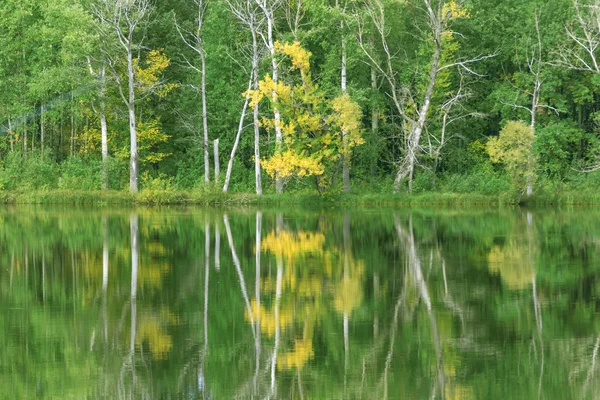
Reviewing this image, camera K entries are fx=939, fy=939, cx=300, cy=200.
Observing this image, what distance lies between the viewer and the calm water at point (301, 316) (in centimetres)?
1073

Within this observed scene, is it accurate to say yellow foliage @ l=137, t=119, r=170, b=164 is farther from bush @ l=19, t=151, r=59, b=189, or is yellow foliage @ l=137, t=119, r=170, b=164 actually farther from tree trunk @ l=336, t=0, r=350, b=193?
tree trunk @ l=336, t=0, r=350, b=193

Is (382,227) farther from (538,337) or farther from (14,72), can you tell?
(14,72)

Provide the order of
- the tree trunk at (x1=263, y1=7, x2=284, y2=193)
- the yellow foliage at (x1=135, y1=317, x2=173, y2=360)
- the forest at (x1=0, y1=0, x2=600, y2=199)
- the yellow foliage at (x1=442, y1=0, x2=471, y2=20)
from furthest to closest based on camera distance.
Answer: the forest at (x1=0, y1=0, x2=600, y2=199) < the tree trunk at (x1=263, y1=7, x2=284, y2=193) < the yellow foliage at (x1=442, y1=0, x2=471, y2=20) < the yellow foliage at (x1=135, y1=317, x2=173, y2=360)

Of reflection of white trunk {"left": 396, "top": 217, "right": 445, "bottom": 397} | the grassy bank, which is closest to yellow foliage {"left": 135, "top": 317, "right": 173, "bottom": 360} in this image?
reflection of white trunk {"left": 396, "top": 217, "right": 445, "bottom": 397}

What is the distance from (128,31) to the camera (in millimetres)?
48469

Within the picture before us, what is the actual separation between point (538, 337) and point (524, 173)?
3121 cm

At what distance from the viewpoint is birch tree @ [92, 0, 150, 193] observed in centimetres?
4628

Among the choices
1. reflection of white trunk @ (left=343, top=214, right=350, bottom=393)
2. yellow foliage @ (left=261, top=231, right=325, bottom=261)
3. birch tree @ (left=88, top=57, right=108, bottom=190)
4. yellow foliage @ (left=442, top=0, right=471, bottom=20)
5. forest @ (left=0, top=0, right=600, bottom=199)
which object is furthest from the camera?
birch tree @ (left=88, top=57, right=108, bottom=190)

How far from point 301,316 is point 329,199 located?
3069 centimetres

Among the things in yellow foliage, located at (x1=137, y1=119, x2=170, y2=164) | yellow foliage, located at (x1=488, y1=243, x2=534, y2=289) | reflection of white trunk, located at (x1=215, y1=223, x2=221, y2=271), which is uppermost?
yellow foliage, located at (x1=137, y1=119, x2=170, y2=164)

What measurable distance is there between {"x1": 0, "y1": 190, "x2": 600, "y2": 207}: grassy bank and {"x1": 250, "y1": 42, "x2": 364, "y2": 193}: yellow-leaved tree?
4.16 feet

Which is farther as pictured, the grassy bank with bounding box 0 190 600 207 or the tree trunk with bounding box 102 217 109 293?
the grassy bank with bounding box 0 190 600 207

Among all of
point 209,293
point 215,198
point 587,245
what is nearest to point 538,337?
point 209,293

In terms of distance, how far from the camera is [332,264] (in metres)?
21.1
